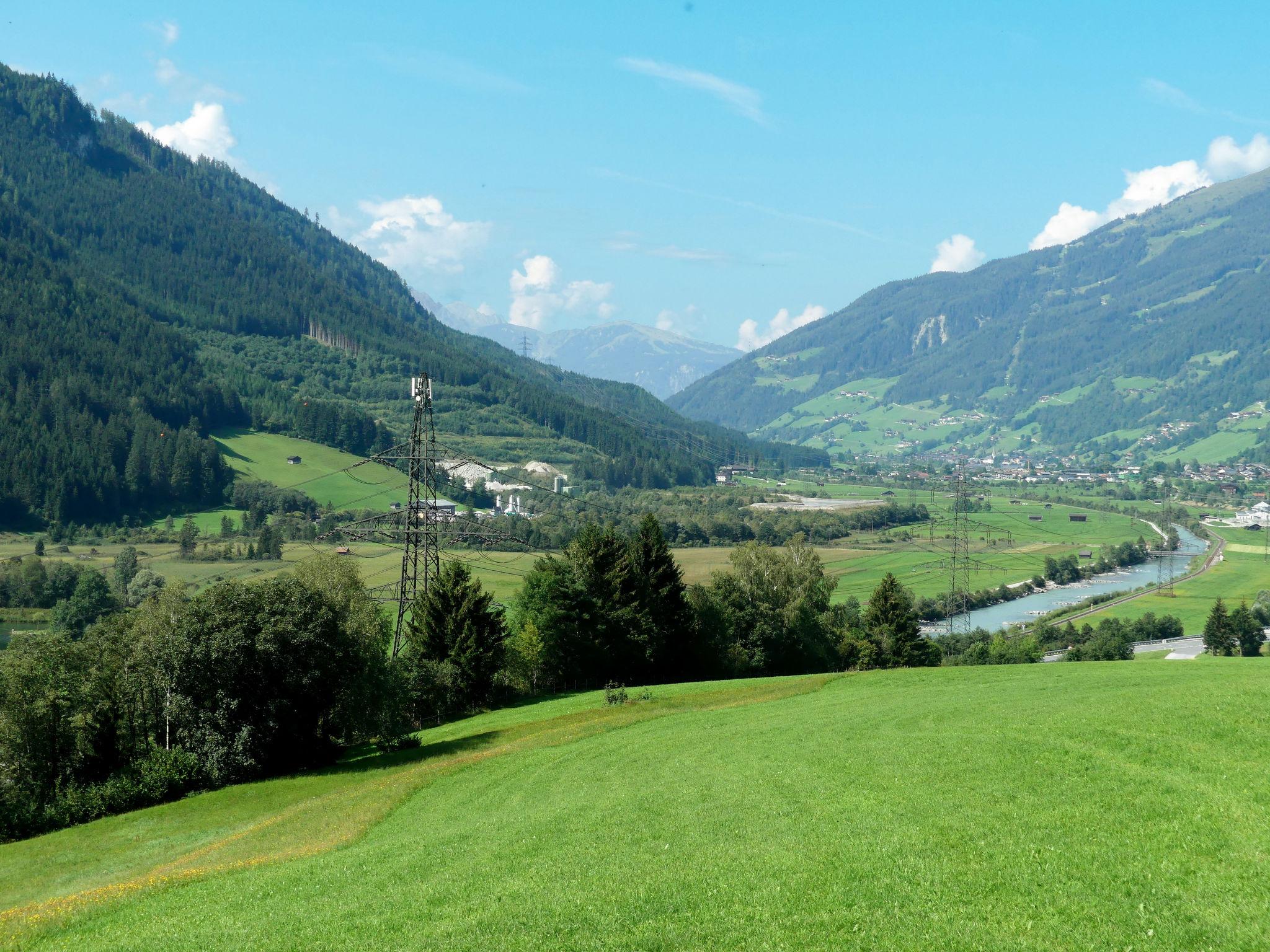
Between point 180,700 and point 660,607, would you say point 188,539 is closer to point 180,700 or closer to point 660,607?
point 660,607

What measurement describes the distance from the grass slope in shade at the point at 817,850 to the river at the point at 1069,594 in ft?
320

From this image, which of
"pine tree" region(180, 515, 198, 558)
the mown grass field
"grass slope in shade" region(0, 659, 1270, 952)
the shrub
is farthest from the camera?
"pine tree" region(180, 515, 198, 558)

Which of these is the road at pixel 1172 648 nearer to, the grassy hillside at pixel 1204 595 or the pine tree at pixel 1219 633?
the pine tree at pixel 1219 633

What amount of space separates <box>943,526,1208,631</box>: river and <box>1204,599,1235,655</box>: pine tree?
27.7 m

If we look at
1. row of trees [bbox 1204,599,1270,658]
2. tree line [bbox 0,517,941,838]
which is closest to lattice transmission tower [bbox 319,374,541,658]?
tree line [bbox 0,517,941,838]

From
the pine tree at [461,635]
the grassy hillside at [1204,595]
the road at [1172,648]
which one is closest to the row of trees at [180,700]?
the pine tree at [461,635]

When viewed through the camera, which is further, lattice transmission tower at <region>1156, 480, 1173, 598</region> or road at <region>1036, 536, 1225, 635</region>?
lattice transmission tower at <region>1156, 480, 1173, 598</region>

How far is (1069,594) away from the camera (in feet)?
511

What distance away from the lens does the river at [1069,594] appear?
135500 millimetres

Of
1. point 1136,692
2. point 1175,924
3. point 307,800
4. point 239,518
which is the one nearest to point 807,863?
point 1175,924

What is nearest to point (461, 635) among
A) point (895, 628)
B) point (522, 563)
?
point (895, 628)

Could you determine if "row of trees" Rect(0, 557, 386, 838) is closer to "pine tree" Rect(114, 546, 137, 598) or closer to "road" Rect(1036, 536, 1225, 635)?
"pine tree" Rect(114, 546, 137, 598)

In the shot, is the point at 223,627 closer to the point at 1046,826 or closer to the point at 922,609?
the point at 1046,826

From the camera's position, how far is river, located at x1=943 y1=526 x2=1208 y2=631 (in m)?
136
